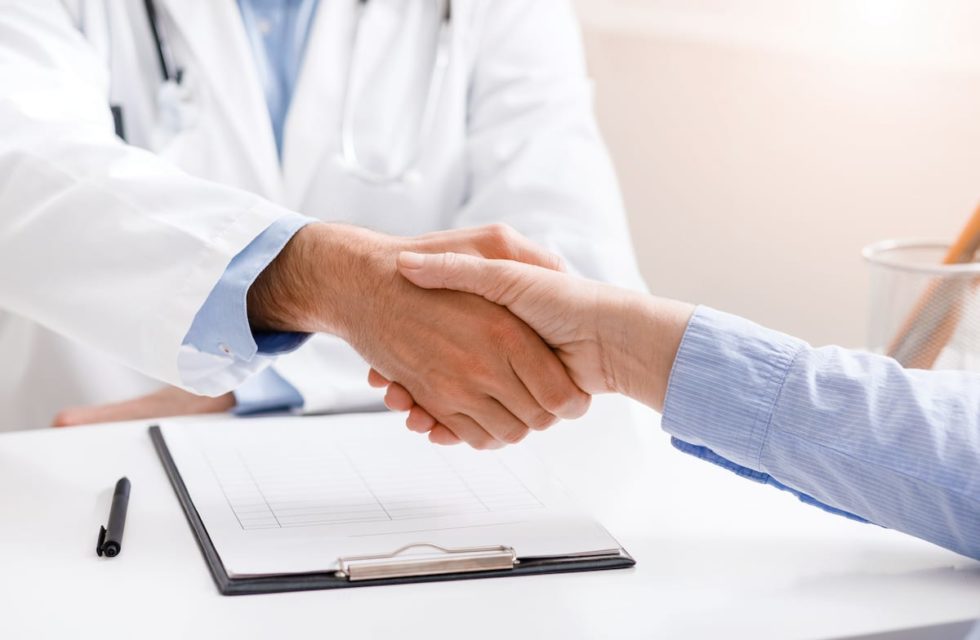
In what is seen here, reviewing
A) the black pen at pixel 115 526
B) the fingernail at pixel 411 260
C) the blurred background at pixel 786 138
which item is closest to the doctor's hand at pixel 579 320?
the fingernail at pixel 411 260

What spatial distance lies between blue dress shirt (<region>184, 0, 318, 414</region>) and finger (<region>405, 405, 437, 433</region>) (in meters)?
0.12

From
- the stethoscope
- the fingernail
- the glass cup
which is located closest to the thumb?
the fingernail

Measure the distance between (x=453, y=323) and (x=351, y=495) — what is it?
16 centimetres

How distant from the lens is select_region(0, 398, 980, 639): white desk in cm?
59

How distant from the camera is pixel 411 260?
842 mm

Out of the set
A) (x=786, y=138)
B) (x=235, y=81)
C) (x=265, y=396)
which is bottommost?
(x=265, y=396)

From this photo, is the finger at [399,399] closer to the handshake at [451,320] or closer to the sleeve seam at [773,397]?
the handshake at [451,320]

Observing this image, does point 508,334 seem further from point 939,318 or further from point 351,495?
point 939,318

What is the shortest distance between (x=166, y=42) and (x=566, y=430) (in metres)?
0.73

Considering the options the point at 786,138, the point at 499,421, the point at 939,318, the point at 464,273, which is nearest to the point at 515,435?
the point at 499,421

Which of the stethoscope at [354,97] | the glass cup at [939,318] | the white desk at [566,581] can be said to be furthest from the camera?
the stethoscope at [354,97]

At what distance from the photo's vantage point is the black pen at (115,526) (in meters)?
0.67

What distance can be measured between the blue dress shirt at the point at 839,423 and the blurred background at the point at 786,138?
0.95 metres

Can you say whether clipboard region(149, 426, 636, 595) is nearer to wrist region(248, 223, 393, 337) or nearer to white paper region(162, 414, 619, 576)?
white paper region(162, 414, 619, 576)
